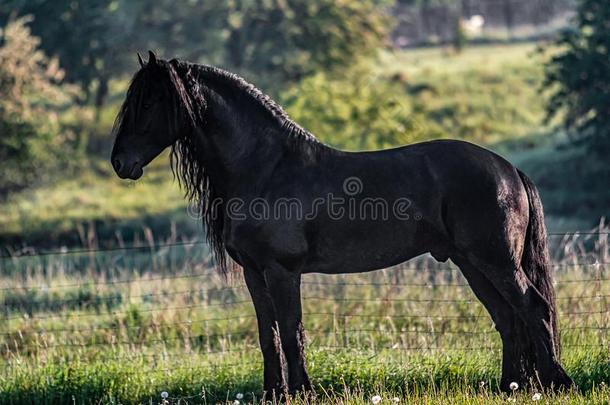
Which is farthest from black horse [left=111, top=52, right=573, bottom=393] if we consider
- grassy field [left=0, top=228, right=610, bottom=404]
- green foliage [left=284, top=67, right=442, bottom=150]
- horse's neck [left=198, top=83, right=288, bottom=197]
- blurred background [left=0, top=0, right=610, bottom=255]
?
green foliage [left=284, top=67, right=442, bottom=150]

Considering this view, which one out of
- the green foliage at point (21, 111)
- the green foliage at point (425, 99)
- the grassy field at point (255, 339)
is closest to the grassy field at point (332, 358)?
the grassy field at point (255, 339)

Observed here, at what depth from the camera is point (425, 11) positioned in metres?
48.9

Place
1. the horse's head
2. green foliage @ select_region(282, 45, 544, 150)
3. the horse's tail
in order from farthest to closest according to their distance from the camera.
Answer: green foliage @ select_region(282, 45, 544, 150), the horse's tail, the horse's head

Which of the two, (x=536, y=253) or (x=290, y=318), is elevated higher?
(x=536, y=253)

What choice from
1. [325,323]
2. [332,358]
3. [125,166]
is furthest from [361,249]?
[325,323]

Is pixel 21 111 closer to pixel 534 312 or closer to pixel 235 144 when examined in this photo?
pixel 235 144

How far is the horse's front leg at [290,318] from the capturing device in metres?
5.88

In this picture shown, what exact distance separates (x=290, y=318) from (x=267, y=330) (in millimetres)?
269

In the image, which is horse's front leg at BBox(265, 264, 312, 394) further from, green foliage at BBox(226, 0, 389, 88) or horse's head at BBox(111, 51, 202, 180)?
green foliage at BBox(226, 0, 389, 88)

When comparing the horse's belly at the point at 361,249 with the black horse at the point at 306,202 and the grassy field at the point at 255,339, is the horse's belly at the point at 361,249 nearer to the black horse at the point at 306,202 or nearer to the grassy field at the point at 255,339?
the black horse at the point at 306,202

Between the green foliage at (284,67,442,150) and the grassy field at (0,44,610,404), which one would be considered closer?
the grassy field at (0,44,610,404)

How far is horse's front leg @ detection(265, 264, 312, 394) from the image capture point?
5883mm

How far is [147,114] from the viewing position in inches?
231

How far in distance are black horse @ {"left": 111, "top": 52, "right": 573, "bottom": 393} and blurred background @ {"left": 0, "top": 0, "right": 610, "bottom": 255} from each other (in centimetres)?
1423
